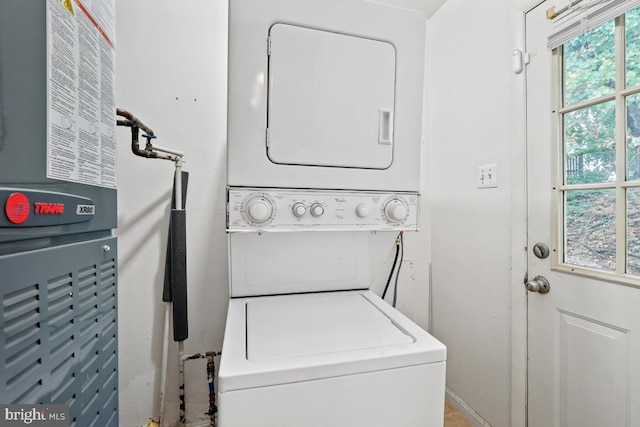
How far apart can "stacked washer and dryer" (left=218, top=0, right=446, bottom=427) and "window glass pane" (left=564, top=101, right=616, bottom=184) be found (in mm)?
742

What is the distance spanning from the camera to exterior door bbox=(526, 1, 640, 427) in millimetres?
1085

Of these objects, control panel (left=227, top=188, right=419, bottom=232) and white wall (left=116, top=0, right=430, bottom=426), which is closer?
control panel (left=227, top=188, right=419, bottom=232)

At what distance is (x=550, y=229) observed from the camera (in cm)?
134

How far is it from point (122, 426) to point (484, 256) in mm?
2350

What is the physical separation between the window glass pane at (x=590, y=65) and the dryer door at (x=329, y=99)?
34.2 inches

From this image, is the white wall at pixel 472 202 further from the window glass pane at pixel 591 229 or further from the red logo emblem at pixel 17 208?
the red logo emblem at pixel 17 208

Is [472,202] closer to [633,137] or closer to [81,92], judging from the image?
[633,137]

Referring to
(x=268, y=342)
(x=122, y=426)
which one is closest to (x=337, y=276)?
(x=268, y=342)

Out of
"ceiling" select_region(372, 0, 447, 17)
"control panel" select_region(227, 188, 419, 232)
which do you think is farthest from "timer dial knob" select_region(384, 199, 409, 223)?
"ceiling" select_region(372, 0, 447, 17)

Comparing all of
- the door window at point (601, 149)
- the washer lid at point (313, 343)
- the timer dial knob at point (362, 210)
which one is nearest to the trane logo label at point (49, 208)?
the washer lid at point (313, 343)

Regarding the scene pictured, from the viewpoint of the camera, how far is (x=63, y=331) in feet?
1.89

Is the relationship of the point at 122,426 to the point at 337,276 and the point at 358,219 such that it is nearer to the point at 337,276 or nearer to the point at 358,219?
the point at 337,276

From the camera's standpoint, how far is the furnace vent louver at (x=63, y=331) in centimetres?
45

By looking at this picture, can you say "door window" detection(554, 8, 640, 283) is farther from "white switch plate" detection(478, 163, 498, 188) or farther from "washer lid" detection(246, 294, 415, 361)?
"washer lid" detection(246, 294, 415, 361)
